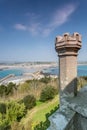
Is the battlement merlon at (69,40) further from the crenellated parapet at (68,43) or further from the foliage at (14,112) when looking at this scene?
the foliage at (14,112)

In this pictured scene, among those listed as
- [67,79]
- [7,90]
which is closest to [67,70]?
[67,79]

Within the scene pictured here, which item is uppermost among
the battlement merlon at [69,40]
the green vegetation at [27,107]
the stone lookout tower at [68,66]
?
the battlement merlon at [69,40]

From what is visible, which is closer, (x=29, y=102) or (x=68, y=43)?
(x=68, y=43)

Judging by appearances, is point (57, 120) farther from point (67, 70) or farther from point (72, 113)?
point (67, 70)

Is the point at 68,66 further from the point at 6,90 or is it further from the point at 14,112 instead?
the point at 6,90

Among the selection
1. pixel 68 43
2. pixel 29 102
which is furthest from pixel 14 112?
pixel 68 43

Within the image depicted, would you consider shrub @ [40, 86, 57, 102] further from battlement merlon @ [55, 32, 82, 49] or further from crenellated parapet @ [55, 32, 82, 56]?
battlement merlon @ [55, 32, 82, 49]

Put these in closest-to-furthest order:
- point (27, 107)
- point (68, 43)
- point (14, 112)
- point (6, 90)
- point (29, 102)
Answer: point (68, 43) < point (14, 112) < point (27, 107) < point (29, 102) < point (6, 90)

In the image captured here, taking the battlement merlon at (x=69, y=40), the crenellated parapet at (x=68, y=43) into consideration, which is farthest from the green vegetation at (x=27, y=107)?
the battlement merlon at (x=69, y=40)

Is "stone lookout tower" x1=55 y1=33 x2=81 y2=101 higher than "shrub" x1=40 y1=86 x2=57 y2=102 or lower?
higher

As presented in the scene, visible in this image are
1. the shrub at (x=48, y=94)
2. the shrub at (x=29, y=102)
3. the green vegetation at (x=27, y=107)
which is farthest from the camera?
the shrub at (x=48, y=94)

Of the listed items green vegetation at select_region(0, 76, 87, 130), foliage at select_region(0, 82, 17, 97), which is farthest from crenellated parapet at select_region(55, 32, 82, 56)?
foliage at select_region(0, 82, 17, 97)
